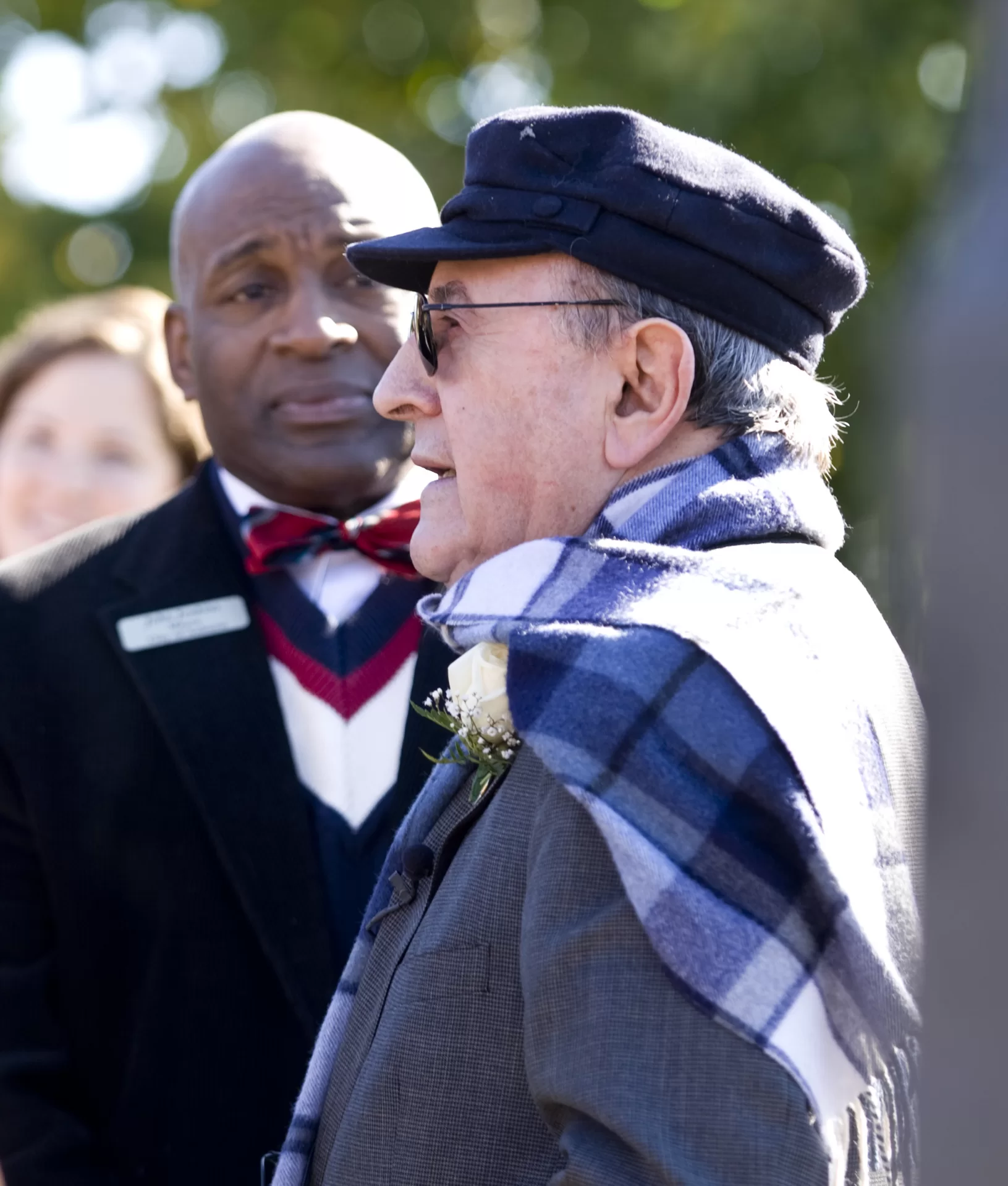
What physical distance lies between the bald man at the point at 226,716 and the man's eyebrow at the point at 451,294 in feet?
3.00

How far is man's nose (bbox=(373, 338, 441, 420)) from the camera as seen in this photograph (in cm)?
198

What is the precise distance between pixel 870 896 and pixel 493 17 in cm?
892

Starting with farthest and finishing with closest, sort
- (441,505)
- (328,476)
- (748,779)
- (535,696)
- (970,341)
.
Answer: (328,476)
(441,505)
(535,696)
(748,779)
(970,341)

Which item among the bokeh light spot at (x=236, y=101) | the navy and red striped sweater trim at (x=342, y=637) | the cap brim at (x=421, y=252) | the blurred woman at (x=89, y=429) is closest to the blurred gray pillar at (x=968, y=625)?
the cap brim at (x=421, y=252)

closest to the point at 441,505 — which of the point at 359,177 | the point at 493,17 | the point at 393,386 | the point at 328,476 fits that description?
the point at 393,386

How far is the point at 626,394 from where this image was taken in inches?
71.2

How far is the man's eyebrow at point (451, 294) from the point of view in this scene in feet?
6.20

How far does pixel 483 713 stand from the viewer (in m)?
1.72

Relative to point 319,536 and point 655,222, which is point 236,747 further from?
point 655,222

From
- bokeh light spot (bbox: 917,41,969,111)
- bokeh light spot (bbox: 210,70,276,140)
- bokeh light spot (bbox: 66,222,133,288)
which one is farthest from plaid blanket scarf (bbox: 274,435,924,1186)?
bokeh light spot (bbox: 66,222,133,288)

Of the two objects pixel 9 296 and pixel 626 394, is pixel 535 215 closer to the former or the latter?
pixel 626 394

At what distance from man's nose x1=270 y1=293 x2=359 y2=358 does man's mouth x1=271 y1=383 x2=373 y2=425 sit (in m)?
0.06

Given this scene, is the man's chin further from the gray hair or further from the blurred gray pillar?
the blurred gray pillar

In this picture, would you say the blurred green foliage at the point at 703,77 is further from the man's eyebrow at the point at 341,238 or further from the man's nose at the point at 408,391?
the man's nose at the point at 408,391
